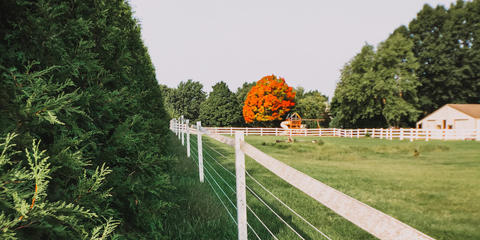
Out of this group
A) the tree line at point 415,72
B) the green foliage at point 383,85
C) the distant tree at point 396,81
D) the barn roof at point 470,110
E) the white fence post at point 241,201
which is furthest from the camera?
the tree line at point 415,72

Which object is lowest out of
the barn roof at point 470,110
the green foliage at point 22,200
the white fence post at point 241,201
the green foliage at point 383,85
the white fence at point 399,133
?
the white fence at point 399,133

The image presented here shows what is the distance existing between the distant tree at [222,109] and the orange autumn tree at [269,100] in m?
9.53

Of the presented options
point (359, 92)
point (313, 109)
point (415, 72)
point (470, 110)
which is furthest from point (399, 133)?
point (313, 109)

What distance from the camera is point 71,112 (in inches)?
80.6

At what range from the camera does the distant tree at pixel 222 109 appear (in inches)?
2470

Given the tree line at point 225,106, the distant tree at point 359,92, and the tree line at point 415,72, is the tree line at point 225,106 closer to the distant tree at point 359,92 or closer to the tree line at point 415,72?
the distant tree at point 359,92

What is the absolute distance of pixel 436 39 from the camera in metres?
51.6

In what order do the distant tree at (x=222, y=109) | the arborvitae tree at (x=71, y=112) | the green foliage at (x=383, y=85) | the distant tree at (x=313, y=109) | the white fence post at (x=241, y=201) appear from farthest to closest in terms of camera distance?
the distant tree at (x=313, y=109)
the distant tree at (x=222, y=109)
the green foliage at (x=383, y=85)
the white fence post at (x=241, y=201)
the arborvitae tree at (x=71, y=112)

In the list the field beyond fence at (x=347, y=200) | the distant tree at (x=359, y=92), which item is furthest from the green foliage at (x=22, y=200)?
the distant tree at (x=359, y=92)

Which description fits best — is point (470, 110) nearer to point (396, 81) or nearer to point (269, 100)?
point (396, 81)

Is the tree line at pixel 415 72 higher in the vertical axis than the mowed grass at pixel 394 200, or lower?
higher

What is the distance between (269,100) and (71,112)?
50.3 m

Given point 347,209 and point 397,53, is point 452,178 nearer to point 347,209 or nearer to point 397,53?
point 347,209

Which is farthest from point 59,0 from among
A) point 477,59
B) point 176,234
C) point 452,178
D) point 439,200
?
point 477,59
